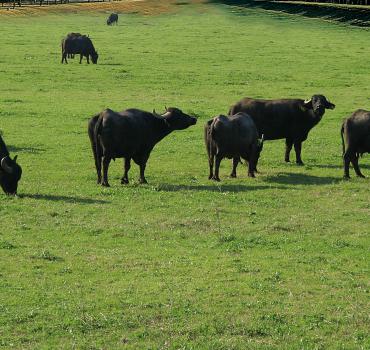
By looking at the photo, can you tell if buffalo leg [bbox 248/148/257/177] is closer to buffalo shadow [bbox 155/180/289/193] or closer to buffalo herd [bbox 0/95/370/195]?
buffalo herd [bbox 0/95/370/195]

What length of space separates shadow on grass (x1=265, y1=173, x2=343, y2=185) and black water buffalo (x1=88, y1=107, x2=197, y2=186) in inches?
127

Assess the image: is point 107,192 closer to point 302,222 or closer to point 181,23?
point 302,222

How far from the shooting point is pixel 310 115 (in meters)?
25.3

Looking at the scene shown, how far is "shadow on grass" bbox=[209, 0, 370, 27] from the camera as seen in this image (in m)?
83.0

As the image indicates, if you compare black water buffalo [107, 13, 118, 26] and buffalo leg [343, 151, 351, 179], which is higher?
buffalo leg [343, 151, 351, 179]

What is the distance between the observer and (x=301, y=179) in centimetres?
2286

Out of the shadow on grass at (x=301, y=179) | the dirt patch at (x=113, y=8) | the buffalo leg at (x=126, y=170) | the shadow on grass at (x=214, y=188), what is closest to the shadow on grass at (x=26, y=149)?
the buffalo leg at (x=126, y=170)

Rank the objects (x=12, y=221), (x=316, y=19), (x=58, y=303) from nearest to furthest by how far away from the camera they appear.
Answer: (x=58, y=303) < (x=12, y=221) < (x=316, y=19)

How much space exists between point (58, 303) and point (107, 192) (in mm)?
7829

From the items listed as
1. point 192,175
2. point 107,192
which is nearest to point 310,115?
point 192,175

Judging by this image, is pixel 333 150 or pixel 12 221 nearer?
pixel 12 221

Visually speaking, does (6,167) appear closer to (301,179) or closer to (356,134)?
(301,179)

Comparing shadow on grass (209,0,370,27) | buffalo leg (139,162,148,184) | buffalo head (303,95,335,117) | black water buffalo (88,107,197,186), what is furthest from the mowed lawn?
shadow on grass (209,0,370,27)

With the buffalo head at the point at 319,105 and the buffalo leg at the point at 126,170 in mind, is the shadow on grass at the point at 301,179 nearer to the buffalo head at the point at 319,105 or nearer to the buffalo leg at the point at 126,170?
the buffalo head at the point at 319,105
